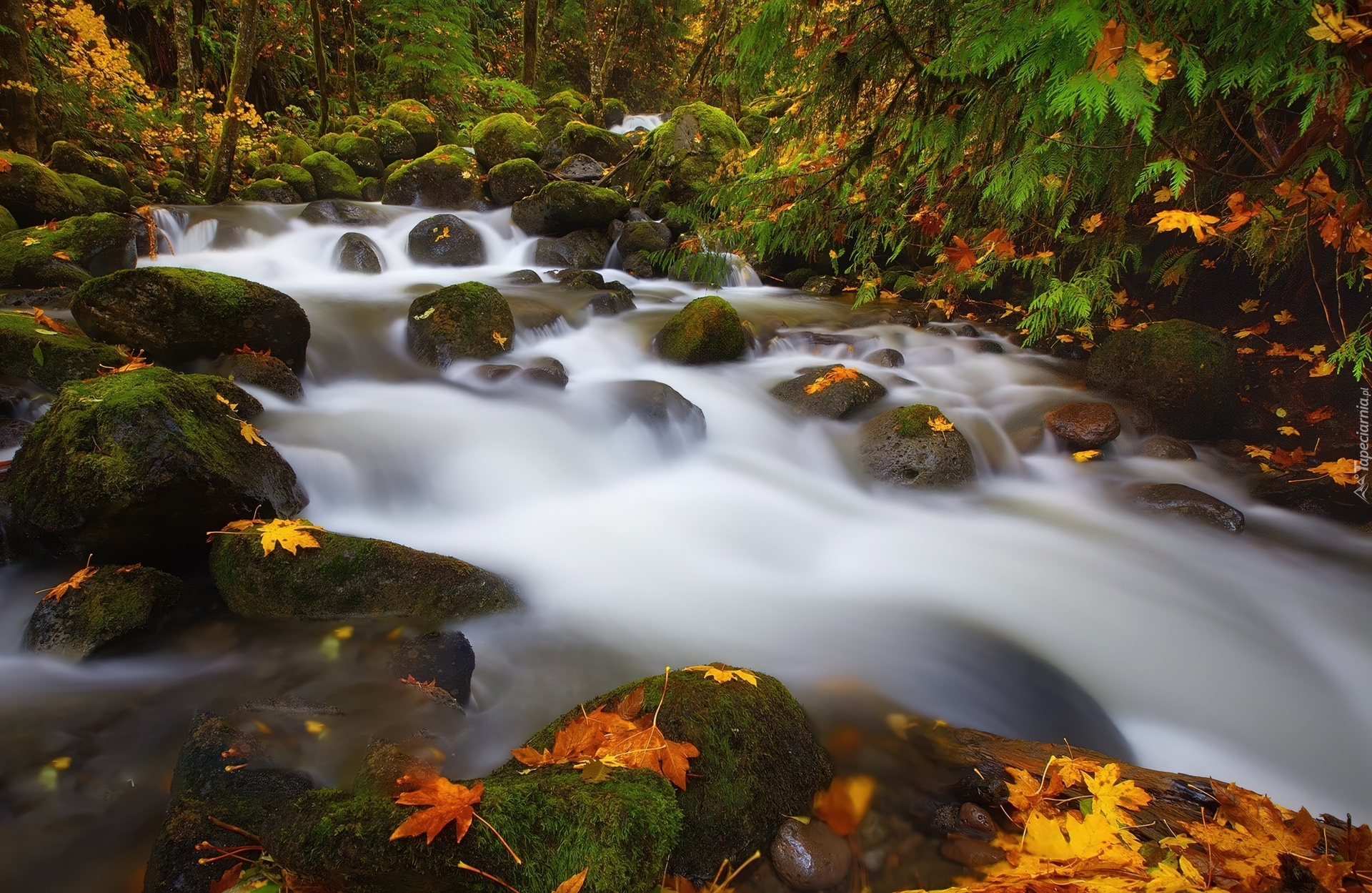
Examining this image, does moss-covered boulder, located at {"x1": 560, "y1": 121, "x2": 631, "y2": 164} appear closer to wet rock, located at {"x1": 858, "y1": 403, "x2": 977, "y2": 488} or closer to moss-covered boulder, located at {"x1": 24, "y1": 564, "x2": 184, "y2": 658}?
wet rock, located at {"x1": 858, "y1": 403, "x2": 977, "y2": 488}

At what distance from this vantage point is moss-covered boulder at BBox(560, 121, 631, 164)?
48.4 feet

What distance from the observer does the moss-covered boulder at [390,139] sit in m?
14.6

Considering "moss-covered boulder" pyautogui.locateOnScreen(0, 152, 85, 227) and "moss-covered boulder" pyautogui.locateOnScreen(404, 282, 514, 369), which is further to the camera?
"moss-covered boulder" pyautogui.locateOnScreen(0, 152, 85, 227)

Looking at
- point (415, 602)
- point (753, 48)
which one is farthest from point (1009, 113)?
point (415, 602)

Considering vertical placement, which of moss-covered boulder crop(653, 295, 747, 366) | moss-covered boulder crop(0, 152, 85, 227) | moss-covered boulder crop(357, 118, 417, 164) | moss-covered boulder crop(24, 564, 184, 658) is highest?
moss-covered boulder crop(357, 118, 417, 164)

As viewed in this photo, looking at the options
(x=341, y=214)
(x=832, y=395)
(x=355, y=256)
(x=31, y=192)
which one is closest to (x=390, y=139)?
(x=341, y=214)

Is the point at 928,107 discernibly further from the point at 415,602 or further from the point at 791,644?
the point at 415,602

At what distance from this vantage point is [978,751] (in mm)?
2545

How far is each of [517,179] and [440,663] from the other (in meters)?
11.5

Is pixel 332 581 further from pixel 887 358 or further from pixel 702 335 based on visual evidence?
pixel 887 358

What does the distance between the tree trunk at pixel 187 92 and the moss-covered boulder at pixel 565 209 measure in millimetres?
5408

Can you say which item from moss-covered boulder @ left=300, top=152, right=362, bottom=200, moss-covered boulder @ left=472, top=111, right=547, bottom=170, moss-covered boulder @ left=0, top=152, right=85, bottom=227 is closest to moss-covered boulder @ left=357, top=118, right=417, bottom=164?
moss-covered boulder @ left=472, top=111, right=547, bottom=170

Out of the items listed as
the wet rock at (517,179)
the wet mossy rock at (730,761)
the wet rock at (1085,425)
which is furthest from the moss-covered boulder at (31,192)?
the wet rock at (1085,425)

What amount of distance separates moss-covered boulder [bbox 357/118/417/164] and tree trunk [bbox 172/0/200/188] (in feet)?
12.2
